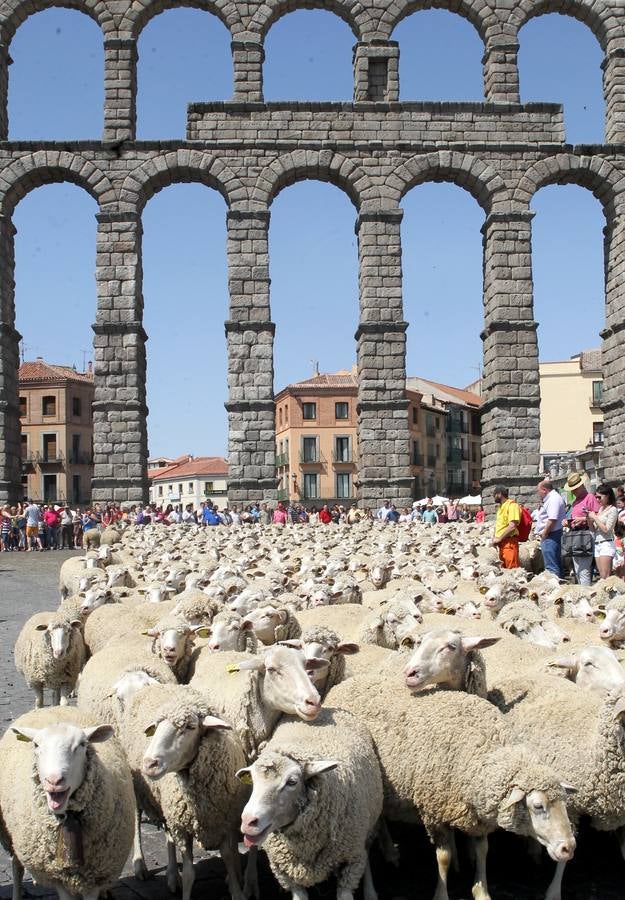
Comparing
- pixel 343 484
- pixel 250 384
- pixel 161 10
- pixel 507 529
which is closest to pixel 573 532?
pixel 507 529

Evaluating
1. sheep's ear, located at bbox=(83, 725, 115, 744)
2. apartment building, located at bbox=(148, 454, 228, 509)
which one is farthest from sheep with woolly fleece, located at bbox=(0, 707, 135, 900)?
apartment building, located at bbox=(148, 454, 228, 509)

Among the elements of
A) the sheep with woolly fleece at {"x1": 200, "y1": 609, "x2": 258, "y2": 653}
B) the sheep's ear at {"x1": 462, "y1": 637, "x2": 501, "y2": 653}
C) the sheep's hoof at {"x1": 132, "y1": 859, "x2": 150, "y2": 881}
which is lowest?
the sheep's hoof at {"x1": 132, "y1": 859, "x2": 150, "y2": 881}

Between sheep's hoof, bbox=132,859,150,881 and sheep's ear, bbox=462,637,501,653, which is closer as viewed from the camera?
sheep's hoof, bbox=132,859,150,881

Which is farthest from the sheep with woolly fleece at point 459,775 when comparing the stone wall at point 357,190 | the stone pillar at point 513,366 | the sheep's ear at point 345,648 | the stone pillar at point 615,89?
the stone pillar at point 615,89

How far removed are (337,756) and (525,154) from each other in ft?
81.3

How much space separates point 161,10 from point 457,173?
9.65 m

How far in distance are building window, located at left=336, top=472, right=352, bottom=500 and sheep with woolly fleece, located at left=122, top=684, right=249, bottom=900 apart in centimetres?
5866

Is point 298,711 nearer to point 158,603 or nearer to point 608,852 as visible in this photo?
point 608,852

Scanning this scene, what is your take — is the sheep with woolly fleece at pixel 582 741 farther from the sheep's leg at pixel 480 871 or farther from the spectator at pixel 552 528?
the spectator at pixel 552 528

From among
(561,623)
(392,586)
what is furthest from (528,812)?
(392,586)

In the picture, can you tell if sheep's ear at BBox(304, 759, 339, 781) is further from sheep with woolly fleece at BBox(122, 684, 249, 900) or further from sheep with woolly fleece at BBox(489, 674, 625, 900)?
sheep with woolly fleece at BBox(489, 674, 625, 900)

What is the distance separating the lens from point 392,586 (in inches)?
388

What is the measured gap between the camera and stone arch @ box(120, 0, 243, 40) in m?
25.9

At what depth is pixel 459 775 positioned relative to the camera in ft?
14.2
